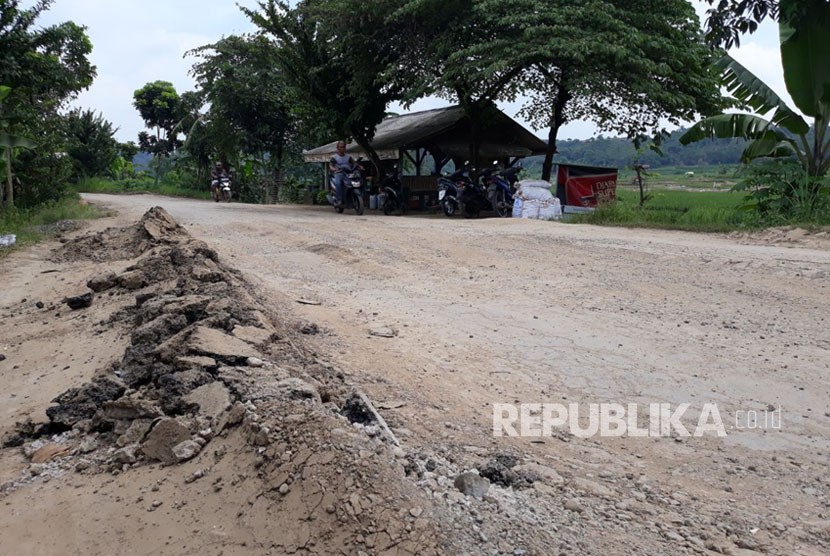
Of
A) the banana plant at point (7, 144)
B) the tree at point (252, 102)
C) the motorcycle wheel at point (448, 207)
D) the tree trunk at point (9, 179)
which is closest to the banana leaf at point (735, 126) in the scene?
the motorcycle wheel at point (448, 207)

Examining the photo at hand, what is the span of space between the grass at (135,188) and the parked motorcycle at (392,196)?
1441 centimetres

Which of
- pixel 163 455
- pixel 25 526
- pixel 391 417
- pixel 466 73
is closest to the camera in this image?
pixel 25 526

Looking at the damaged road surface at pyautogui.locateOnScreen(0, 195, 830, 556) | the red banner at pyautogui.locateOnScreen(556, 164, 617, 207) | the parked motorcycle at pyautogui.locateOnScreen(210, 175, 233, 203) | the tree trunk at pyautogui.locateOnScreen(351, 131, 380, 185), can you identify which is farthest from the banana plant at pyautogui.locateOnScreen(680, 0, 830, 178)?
the parked motorcycle at pyautogui.locateOnScreen(210, 175, 233, 203)

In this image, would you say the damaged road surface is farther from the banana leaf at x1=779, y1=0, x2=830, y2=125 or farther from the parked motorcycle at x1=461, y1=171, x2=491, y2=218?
the parked motorcycle at x1=461, y1=171, x2=491, y2=218

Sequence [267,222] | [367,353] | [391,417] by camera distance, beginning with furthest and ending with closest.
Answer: [267,222]
[367,353]
[391,417]

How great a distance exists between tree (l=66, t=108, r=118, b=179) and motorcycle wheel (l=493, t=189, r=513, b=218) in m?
24.4

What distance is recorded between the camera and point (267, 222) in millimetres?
13484

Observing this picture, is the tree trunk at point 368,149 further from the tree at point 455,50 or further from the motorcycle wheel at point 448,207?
the motorcycle wheel at point 448,207

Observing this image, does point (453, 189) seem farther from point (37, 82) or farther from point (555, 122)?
point (37, 82)

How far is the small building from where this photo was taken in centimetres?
2055

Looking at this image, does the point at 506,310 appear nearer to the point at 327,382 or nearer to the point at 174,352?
the point at 327,382

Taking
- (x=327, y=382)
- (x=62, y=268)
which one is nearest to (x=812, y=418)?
(x=327, y=382)

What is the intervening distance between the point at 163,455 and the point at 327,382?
1.08 meters

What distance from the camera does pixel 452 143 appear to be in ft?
69.6
